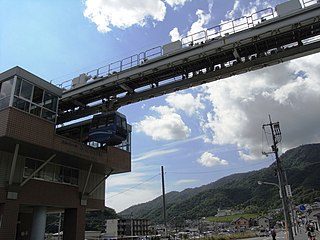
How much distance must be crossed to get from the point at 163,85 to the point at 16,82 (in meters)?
8.69

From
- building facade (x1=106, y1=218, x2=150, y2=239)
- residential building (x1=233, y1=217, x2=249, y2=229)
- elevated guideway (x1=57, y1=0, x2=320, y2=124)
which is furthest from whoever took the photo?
residential building (x1=233, y1=217, x2=249, y2=229)

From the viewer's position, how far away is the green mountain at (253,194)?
7869cm

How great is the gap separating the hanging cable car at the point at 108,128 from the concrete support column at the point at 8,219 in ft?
21.9

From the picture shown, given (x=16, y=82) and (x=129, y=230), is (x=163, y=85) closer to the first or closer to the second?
(x=16, y=82)

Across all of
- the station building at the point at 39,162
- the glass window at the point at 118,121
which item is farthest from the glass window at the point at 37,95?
the glass window at the point at 118,121

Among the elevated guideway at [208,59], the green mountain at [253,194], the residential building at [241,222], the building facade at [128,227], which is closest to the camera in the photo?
the elevated guideway at [208,59]

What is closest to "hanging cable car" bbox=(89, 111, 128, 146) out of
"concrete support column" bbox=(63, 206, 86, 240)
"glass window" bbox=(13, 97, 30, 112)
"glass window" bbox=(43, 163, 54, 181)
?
"glass window" bbox=(43, 163, 54, 181)

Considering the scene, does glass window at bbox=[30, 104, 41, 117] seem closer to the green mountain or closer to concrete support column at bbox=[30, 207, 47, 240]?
concrete support column at bbox=[30, 207, 47, 240]

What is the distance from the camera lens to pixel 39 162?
19859 millimetres

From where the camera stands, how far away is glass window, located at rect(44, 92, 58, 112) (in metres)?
18.3

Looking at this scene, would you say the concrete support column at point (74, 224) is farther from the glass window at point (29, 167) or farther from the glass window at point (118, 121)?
the glass window at point (118, 121)

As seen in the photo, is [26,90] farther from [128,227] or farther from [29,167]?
[128,227]

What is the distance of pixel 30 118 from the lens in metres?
16.6

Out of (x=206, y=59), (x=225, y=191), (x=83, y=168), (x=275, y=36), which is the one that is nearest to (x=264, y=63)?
(x=275, y=36)
